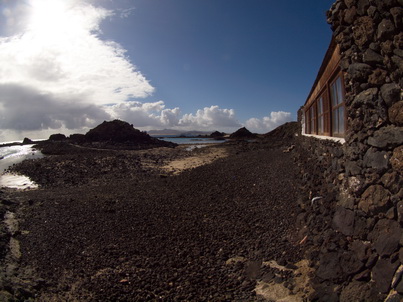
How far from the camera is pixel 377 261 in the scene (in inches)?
150

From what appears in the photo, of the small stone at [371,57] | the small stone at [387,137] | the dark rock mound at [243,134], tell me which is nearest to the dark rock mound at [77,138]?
the dark rock mound at [243,134]

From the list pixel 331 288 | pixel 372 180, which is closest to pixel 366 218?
pixel 372 180

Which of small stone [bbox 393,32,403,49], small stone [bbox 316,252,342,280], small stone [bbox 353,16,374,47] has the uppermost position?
small stone [bbox 353,16,374,47]

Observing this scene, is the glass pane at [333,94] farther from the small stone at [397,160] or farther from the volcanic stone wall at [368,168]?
the small stone at [397,160]

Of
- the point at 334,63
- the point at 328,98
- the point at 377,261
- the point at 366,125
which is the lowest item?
the point at 377,261

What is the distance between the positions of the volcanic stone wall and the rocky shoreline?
2.60 feet

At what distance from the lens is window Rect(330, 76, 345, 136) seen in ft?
21.3

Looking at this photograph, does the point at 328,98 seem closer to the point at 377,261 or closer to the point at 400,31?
the point at 400,31

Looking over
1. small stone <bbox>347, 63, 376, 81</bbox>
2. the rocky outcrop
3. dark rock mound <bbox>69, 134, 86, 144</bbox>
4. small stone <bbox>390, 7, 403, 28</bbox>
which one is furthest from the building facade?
dark rock mound <bbox>69, 134, 86, 144</bbox>

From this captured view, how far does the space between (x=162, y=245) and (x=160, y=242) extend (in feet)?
0.61

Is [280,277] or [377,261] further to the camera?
[280,277]

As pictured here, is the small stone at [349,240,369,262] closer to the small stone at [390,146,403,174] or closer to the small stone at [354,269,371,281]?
the small stone at [354,269,371,281]

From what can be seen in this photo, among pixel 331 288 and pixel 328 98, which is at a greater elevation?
pixel 328 98

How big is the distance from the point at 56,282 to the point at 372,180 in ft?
19.7
